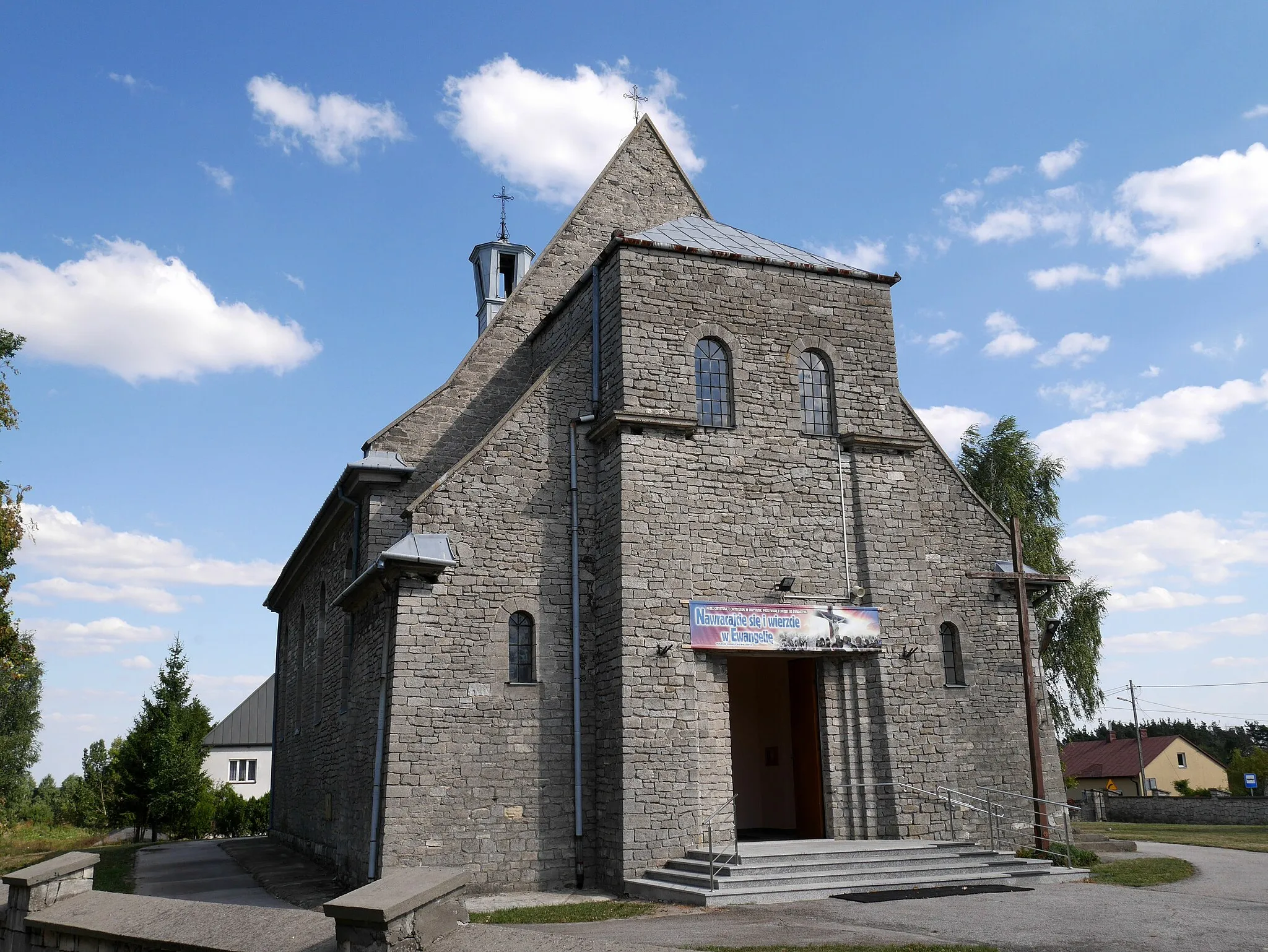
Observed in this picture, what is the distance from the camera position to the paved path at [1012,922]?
363 inches

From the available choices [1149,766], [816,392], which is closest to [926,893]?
[816,392]

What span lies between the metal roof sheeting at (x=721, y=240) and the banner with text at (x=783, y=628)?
19.5ft

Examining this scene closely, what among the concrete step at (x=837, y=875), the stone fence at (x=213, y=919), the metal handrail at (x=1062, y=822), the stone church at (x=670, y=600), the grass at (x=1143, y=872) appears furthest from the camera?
the metal handrail at (x=1062, y=822)

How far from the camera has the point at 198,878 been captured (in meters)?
18.2

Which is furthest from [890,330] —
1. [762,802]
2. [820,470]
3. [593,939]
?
[593,939]

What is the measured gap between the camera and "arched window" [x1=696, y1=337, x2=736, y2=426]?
1638cm

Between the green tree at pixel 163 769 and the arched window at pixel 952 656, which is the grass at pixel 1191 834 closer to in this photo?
Answer: the arched window at pixel 952 656

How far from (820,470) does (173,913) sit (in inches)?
453

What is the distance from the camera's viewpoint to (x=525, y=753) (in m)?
14.8

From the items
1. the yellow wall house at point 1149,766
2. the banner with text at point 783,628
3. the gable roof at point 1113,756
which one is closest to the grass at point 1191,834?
the banner with text at point 783,628

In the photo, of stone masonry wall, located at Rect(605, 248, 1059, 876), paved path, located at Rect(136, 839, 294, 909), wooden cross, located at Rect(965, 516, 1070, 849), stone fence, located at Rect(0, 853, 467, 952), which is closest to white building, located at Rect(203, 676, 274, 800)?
paved path, located at Rect(136, 839, 294, 909)

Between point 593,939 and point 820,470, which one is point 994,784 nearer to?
point 820,470

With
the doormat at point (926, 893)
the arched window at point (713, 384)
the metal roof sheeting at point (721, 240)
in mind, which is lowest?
the doormat at point (926, 893)

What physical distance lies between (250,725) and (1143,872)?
41053mm
